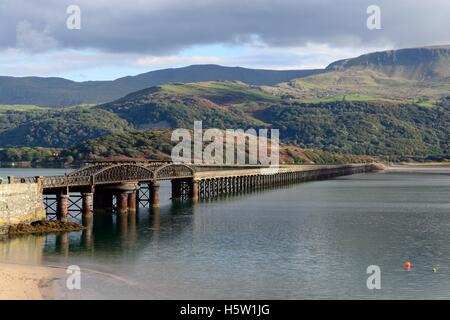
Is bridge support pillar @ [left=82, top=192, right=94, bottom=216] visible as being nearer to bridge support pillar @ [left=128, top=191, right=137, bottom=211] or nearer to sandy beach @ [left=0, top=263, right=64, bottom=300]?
bridge support pillar @ [left=128, top=191, right=137, bottom=211]

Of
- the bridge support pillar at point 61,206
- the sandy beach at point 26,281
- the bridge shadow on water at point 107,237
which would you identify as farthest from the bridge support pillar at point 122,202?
the sandy beach at point 26,281

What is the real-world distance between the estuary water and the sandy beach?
129 centimetres

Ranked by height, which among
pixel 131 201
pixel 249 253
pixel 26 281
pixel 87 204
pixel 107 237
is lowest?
pixel 249 253

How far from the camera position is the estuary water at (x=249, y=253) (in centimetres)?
5069

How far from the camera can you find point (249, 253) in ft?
220

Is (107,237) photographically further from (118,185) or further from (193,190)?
(193,190)

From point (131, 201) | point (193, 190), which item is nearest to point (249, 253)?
point (131, 201)

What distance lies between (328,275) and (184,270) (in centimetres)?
1134

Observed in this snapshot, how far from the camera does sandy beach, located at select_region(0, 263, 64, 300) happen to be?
46.4 m

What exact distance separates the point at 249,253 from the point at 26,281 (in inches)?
917

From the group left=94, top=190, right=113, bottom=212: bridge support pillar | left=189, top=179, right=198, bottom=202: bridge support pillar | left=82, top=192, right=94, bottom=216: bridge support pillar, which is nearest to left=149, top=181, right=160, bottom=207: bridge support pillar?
left=94, top=190, right=113, bottom=212: bridge support pillar

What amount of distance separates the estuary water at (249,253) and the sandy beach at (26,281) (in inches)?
50.6

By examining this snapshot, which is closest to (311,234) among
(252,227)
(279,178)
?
(252,227)

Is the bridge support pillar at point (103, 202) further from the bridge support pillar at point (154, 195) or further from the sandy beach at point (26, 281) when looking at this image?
the sandy beach at point (26, 281)
